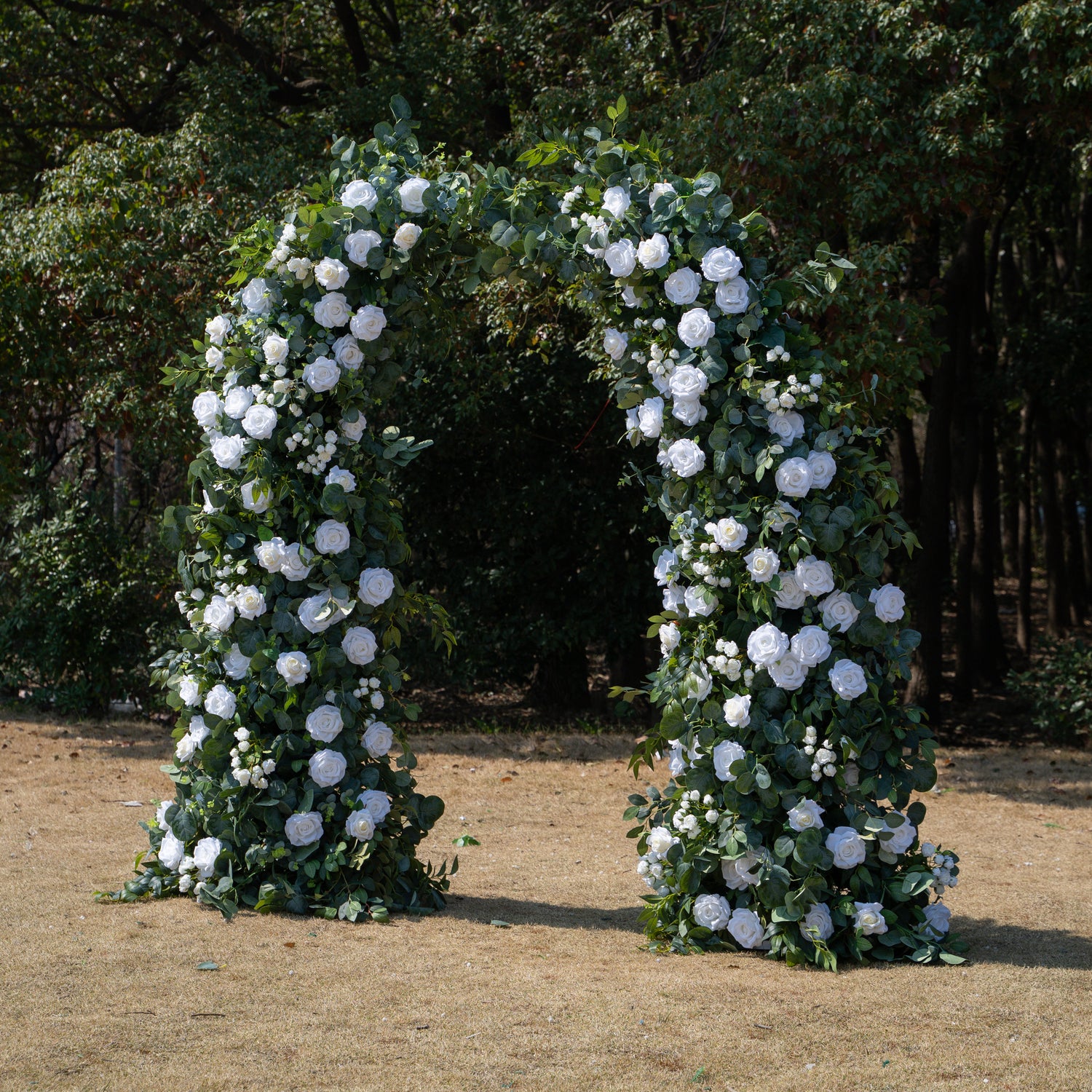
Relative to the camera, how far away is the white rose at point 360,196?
4918 millimetres

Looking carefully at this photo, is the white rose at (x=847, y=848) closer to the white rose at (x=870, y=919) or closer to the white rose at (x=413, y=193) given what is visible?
the white rose at (x=870, y=919)

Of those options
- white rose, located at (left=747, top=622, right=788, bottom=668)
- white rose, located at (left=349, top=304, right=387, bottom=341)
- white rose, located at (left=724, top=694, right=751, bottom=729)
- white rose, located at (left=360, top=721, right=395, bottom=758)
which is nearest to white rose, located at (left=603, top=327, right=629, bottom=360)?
white rose, located at (left=349, top=304, right=387, bottom=341)

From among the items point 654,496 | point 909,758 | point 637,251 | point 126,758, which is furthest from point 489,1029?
point 126,758

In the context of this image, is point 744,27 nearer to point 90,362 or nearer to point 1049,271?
point 90,362

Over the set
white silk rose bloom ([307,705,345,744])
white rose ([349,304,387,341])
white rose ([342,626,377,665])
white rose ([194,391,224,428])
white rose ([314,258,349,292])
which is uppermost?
white rose ([314,258,349,292])

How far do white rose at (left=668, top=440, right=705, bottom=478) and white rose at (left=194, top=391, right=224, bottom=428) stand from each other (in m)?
2.00

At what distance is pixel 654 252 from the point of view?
447 centimetres

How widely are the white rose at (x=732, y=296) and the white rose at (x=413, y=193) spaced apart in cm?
133

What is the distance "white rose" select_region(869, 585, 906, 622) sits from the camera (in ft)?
14.5

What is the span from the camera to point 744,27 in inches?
363

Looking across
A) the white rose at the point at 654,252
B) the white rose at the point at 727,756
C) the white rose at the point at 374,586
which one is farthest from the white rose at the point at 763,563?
the white rose at the point at 374,586

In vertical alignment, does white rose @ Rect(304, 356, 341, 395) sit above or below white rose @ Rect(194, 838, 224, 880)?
above

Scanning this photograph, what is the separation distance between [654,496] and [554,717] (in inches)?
300

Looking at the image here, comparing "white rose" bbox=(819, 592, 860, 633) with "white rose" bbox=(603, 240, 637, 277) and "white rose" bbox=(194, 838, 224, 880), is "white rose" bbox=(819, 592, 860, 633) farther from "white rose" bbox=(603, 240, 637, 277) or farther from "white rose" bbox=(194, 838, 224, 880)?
"white rose" bbox=(194, 838, 224, 880)
